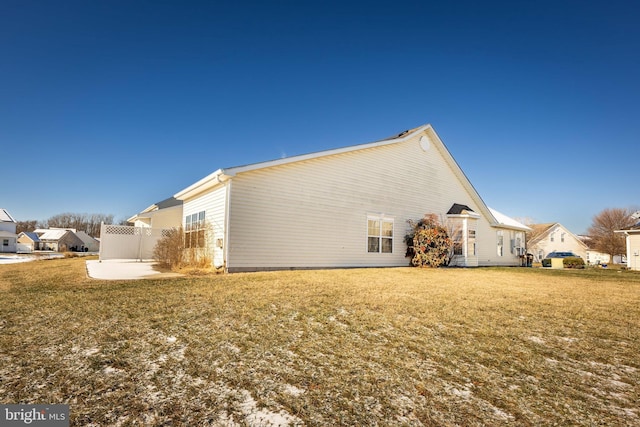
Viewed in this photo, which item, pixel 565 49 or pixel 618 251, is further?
pixel 618 251

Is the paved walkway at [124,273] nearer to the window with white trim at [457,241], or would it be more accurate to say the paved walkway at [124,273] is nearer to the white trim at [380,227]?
the white trim at [380,227]

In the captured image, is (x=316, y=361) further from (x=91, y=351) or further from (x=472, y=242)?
(x=472, y=242)

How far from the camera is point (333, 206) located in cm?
1213

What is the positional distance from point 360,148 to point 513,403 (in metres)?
11.2

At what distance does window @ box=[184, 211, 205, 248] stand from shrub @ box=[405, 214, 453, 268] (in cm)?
898

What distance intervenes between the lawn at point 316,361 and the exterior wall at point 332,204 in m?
5.02

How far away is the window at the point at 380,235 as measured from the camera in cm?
1327

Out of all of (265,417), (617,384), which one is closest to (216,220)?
(265,417)

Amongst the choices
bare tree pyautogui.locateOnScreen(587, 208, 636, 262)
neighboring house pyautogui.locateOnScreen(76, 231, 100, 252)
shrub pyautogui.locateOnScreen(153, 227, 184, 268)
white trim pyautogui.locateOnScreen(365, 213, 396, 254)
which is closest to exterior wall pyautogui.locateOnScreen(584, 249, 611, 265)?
bare tree pyautogui.locateOnScreen(587, 208, 636, 262)

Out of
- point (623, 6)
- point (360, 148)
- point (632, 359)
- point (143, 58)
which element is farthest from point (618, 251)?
point (143, 58)

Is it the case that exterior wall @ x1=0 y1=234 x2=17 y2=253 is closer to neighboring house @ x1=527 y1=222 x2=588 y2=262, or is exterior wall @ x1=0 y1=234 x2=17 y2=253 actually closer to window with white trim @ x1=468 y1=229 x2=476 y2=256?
window with white trim @ x1=468 y1=229 x2=476 y2=256

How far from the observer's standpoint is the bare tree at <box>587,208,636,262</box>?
3772cm

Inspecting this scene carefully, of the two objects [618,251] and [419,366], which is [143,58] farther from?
[618,251]

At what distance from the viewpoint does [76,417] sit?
6.22 ft
